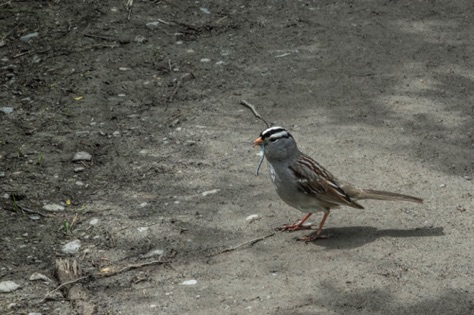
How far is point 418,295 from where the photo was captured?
5.86 metres

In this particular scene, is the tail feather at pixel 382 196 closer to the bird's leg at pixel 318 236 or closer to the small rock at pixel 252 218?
the bird's leg at pixel 318 236

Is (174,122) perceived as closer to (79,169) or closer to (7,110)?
(79,169)

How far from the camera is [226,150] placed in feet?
26.4

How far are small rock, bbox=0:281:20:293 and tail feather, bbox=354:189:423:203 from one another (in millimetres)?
2650

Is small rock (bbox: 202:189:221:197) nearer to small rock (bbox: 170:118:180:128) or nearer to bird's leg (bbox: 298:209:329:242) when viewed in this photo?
bird's leg (bbox: 298:209:329:242)

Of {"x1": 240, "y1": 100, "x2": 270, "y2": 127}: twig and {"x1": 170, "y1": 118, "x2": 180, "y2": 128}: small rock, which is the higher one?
{"x1": 240, "y1": 100, "x2": 270, "y2": 127}: twig

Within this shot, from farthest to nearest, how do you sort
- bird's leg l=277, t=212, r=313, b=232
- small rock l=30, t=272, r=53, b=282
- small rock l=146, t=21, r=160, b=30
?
small rock l=146, t=21, r=160, b=30, bird's leg l=277, t=212, r=313, b=232, small rock l=30, t=272, r=53, b=282

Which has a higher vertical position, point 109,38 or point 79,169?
point 109,38

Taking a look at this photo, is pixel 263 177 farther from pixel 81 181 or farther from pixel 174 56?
pixel 174 56

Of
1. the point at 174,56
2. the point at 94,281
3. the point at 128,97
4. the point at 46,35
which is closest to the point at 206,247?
the point at 94,281

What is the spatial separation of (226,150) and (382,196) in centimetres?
185

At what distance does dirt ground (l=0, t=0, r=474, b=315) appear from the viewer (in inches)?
242

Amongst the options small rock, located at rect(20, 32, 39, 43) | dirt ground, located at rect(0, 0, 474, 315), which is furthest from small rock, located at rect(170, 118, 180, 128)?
small rock, located at rect(20, 32, 39, 43)

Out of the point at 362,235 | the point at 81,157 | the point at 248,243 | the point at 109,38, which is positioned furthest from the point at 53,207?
the point at 109,38
